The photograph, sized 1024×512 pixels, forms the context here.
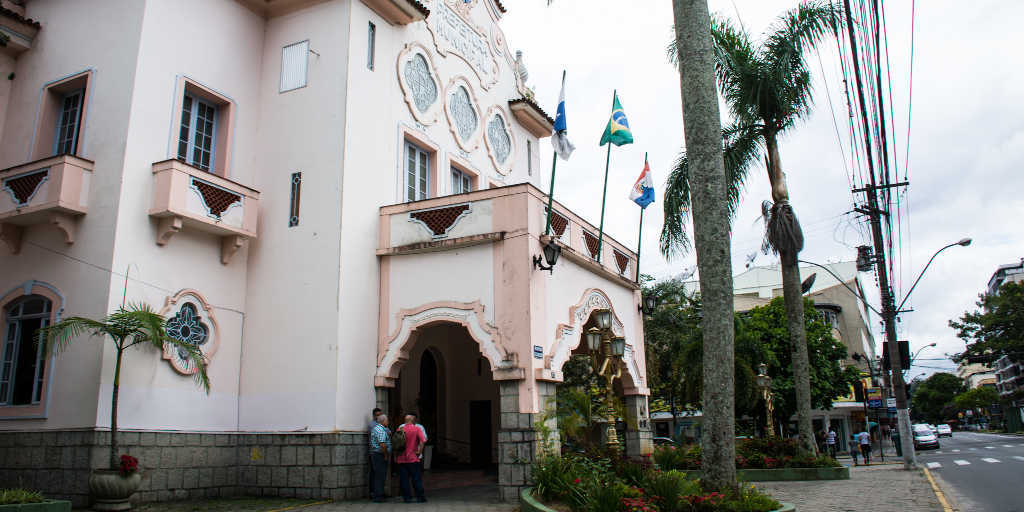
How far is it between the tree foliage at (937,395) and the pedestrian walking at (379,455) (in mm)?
114202

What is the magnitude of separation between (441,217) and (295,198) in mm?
2985

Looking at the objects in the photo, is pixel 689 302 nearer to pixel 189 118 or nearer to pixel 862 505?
pixel 862 505

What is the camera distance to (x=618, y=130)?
15406mm

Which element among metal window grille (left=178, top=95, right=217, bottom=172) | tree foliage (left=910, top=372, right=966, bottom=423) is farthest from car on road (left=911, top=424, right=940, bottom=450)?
tree foliage (left=910, top=372, right=966, bottom=423)

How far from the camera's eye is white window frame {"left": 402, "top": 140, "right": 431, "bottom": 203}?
16.1 metres

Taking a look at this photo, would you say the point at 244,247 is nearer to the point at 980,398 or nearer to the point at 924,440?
the point at 924,440

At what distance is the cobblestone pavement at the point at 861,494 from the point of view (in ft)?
39.8

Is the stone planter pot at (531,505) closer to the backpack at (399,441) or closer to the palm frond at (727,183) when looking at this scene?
the backpack at (399,441)

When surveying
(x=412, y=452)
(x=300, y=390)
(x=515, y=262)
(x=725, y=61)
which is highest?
(x=725, y=61)

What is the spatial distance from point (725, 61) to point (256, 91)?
40.5ft

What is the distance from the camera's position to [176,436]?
12.4 meters

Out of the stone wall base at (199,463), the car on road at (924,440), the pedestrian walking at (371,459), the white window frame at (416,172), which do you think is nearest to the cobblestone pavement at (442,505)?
the pedestrian walking at (371,459)

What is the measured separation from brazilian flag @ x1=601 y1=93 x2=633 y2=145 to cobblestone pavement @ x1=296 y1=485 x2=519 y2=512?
7.67 m

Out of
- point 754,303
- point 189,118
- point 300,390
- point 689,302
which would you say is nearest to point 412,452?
point 300,390
